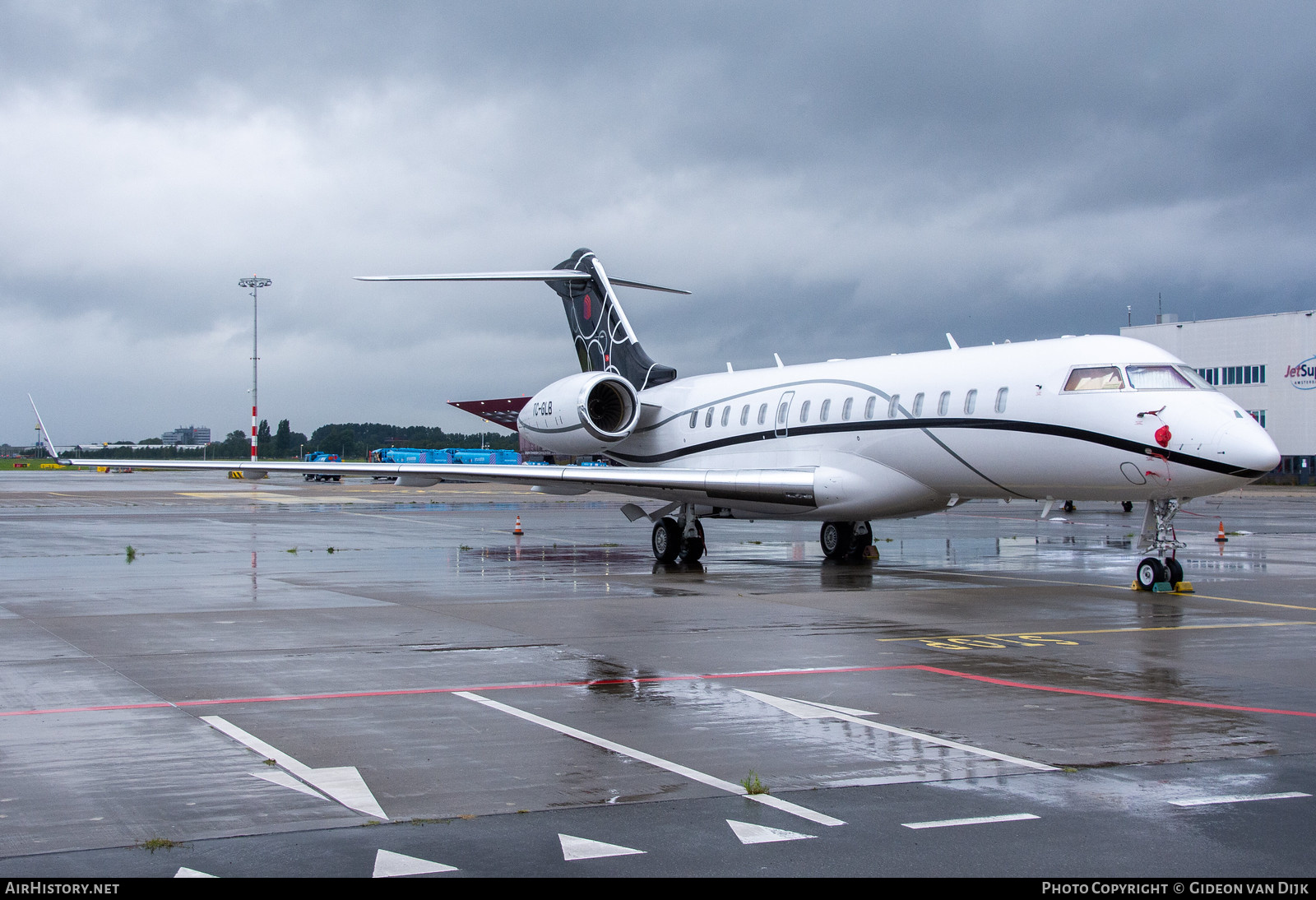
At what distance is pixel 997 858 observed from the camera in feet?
17.2

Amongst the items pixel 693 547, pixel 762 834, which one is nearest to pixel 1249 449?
pixel 693 547

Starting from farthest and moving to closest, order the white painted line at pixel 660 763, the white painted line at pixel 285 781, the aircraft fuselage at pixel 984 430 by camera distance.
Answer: the aircraft fuselage at pixel 984 430
the white painted line at pixel 285 781
the white painted line at pixel 660 763

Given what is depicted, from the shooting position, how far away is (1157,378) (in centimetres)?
1669

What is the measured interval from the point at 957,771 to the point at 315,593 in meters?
11.4

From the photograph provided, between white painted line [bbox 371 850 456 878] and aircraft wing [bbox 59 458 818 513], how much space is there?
14.4 meters

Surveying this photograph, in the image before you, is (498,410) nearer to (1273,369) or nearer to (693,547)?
(693,547)

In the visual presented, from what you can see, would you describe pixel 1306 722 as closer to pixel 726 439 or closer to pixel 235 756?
pixel 235 756

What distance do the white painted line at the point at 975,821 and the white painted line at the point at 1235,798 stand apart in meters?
0.88

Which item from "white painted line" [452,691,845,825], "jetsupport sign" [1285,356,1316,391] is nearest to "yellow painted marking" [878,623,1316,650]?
"white painted line" [452,691,845,825]

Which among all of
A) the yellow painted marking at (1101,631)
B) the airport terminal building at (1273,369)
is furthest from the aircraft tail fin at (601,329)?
the airport terminal building at (1273,369)

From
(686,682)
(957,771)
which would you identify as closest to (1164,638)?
(686,682)

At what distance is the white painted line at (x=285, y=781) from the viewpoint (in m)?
6.34

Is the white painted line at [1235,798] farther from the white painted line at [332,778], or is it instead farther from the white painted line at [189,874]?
the white painted line at [189,874]

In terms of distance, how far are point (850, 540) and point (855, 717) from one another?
14.6 m
